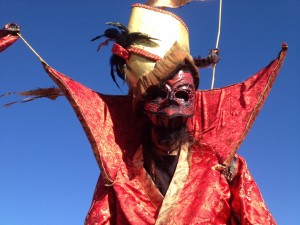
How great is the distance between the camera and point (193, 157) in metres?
4.99

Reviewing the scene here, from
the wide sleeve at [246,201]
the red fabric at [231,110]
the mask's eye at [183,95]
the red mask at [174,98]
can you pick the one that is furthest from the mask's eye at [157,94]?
the wide sleeve at [246,201]

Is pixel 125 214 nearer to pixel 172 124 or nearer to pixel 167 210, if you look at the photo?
pixel 167 210

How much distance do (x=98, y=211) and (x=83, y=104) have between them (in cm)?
84

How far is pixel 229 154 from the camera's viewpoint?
479cm

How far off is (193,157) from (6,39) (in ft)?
5.53

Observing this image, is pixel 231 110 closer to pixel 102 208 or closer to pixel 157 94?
pixel 157 94

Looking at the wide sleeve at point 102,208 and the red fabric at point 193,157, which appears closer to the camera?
the red fabric at point 193,157

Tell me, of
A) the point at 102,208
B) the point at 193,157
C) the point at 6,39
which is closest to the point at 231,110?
the point at 193,157

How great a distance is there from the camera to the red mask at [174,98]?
4715 millimetres

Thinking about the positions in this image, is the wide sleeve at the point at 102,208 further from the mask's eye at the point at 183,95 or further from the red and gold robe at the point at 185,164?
the mask's eye at the point at 183,95

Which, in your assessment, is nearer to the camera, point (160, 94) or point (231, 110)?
point (160, 94)

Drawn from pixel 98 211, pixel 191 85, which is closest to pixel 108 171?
pixel 98 211

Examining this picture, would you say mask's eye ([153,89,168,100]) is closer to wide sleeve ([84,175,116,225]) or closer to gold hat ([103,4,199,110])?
gold hat ([103,4,199,110])

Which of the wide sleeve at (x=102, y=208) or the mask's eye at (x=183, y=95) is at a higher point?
the mask's eye at (x=183, y=95)
